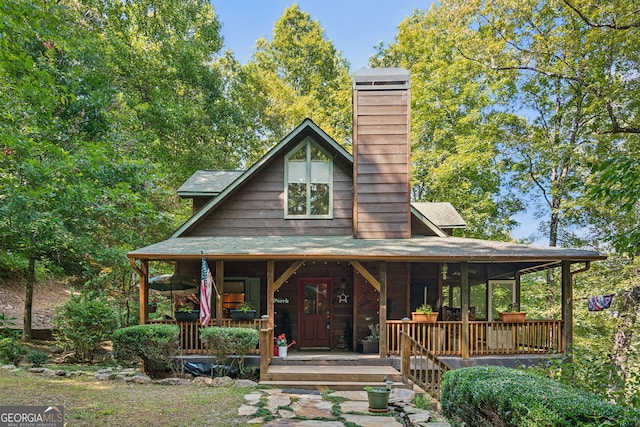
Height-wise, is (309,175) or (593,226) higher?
(309,175)

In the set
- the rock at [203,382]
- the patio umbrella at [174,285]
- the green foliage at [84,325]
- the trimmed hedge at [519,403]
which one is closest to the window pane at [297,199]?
the patio umbrella at [174,285]

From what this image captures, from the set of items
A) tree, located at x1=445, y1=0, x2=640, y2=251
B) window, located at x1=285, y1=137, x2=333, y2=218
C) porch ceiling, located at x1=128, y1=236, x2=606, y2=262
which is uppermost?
tree, located at x1=445, y1=0, x2=640, y2=251

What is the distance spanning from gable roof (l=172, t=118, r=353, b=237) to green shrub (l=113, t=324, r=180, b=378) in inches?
135

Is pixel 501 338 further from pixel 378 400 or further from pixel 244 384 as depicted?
pixel 244 384

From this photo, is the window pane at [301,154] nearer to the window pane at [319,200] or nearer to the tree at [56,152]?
the window pane at [319,200]

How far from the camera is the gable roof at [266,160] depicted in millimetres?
12523

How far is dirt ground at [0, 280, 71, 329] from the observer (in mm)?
17641

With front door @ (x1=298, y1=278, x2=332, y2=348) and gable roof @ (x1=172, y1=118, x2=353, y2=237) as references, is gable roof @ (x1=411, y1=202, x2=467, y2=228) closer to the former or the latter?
gable roof @ (x1=172, y1=118, x2=353, y2=237)

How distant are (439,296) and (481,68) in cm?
1085

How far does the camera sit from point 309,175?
1301 centimetres

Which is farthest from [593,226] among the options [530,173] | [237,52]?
[237,52]

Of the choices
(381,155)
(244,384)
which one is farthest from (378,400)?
(381,155)

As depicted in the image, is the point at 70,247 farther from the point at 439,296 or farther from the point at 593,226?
the point at 593,226

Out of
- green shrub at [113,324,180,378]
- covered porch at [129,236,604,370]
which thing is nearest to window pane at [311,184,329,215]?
covered porch at [129,236,604,370]
